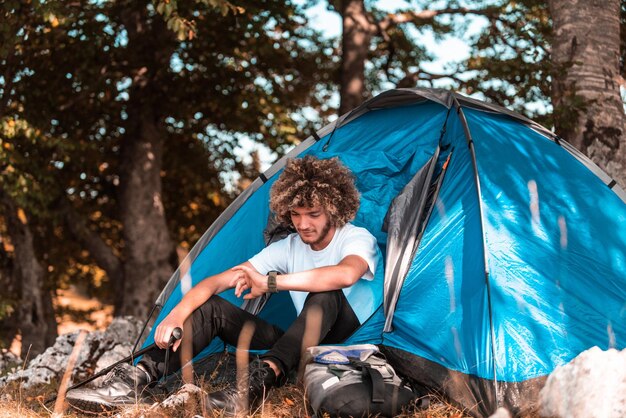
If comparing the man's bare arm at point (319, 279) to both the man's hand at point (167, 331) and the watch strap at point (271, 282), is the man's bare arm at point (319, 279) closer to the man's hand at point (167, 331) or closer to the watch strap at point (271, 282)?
the watch strap at point (271, 282)

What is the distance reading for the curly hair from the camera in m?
4.17

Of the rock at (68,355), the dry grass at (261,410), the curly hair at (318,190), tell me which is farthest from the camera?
the rock at (68,355)

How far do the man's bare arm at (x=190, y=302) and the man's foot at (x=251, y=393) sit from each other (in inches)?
17.1

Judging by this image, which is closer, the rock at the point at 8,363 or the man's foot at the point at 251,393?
the man's foot at the point at 251,393

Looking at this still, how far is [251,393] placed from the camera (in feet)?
11.5

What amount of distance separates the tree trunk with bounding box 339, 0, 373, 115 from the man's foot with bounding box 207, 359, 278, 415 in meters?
6.39

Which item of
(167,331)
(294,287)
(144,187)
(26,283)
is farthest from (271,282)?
(26,283)

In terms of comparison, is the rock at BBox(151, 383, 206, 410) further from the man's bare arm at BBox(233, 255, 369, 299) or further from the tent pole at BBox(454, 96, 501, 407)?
the tent pole at BBox(454, 96, 501, 407)

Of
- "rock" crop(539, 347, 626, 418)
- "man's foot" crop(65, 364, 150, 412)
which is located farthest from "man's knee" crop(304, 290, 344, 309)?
"rock" crop(539, 347, 626, 418)

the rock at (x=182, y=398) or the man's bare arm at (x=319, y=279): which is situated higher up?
the man's bare arm at (x=319, y=279)

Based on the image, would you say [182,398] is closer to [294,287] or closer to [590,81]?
[294,287]

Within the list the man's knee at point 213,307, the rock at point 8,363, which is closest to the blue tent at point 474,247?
the man's knee at point 213,307

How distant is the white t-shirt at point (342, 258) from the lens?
418cm

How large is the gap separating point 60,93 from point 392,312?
21.2 ft
